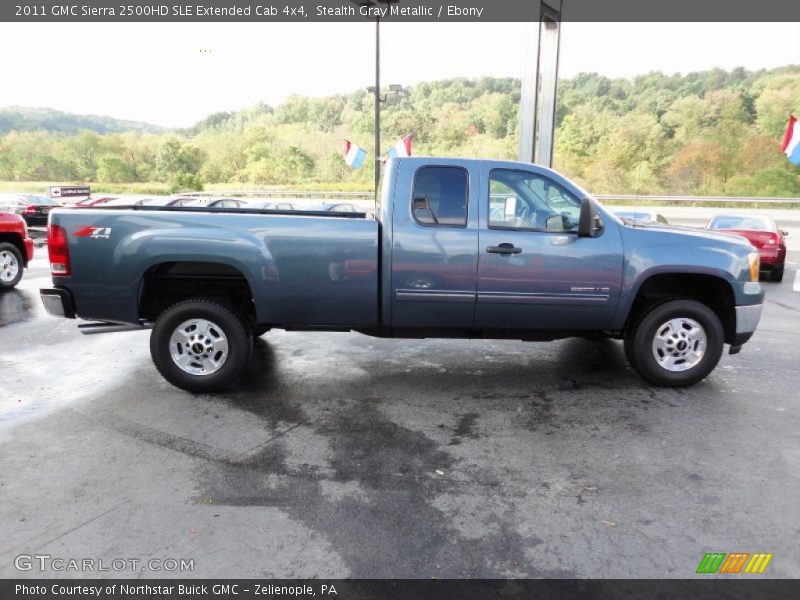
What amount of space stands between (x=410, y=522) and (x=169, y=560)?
3.92 ft

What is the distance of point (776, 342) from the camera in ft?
22.3

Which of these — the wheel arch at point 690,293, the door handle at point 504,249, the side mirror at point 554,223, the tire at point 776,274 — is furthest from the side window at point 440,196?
the tire at point 776,274

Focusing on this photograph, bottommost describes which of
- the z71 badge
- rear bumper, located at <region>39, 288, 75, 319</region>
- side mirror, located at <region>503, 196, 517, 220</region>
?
rear bumper, located at <region>39, 288, 75, 319</region>

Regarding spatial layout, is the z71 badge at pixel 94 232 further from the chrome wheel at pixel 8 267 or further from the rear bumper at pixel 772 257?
Result: the rear bumper at pixel 772 257

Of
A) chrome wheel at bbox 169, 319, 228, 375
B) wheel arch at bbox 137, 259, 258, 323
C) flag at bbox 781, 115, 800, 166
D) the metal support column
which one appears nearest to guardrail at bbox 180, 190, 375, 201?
the metal support column

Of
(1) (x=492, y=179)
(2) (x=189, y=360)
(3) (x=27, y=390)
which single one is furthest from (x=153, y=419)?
(1) (x=492, y=179)

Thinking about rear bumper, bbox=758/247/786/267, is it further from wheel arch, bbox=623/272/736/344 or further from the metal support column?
wheel arch, bbox=623/272/736/344

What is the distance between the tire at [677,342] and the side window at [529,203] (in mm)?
1135

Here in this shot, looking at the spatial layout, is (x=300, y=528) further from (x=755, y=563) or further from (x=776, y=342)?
(x=776, y=342)

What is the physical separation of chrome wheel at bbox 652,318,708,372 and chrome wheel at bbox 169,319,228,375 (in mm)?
3874

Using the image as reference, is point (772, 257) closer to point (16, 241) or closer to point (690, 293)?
point (690, 293)

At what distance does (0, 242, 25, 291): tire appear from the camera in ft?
31.2

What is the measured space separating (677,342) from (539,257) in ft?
5.01

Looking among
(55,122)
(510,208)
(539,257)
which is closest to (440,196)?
(510,208)
